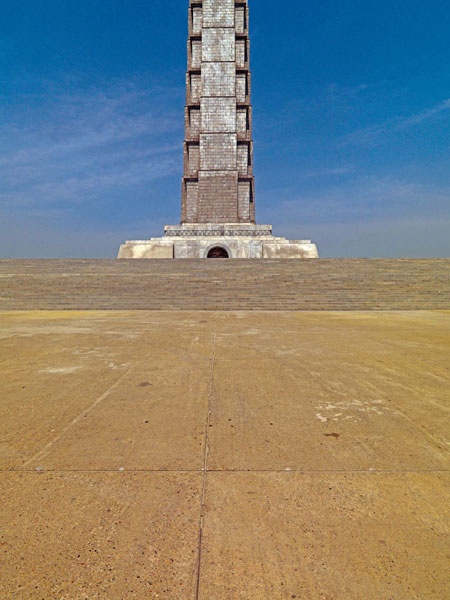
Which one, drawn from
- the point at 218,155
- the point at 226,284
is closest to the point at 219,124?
the point at 218,155

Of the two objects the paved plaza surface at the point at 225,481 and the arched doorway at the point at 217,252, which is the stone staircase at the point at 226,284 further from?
the arched doorway at the point at 217,252

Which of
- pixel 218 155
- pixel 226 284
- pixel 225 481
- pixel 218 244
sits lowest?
pixel 225 481

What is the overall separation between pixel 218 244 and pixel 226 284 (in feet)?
45.0

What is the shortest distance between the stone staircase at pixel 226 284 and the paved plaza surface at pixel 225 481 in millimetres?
8973

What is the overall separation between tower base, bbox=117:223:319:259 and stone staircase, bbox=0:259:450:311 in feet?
28.7

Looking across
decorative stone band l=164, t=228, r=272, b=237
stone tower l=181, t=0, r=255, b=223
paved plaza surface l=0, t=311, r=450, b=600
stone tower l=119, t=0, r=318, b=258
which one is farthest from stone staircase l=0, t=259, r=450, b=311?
stone tower l=181, t=0, r=255, b=223

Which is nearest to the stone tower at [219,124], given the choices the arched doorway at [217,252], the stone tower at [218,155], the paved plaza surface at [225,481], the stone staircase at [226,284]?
the stone tower at [218,155]

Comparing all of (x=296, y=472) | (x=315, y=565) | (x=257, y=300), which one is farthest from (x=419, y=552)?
(x=257, y=300)

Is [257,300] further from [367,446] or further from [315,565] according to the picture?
[315,565]

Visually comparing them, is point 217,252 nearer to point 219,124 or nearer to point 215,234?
point 215,234

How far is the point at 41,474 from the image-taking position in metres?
2.22

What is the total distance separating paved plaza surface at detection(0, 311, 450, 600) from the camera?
1457mm

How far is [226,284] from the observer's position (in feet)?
50.4

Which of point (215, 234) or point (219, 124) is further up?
point (219, 124)
